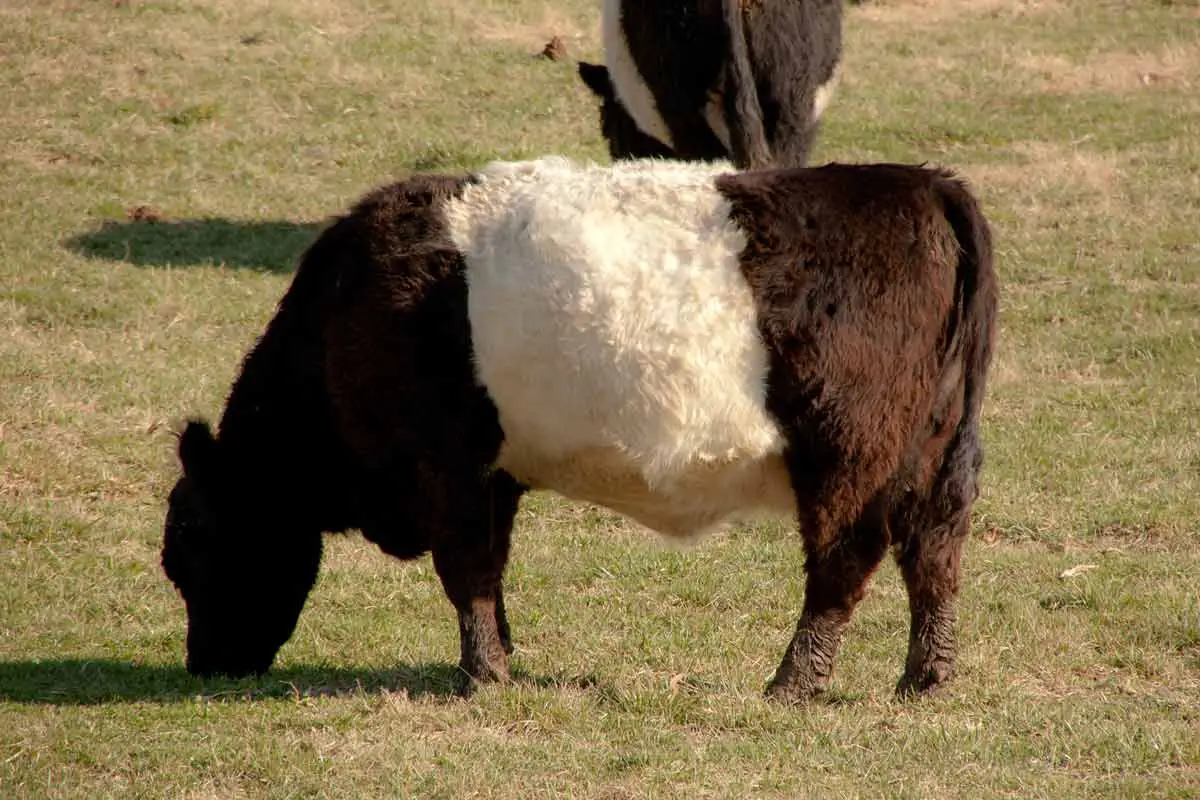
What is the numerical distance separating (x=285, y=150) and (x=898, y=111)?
5656 mm

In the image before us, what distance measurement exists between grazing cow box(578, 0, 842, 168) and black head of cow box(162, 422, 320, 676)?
13.8ft

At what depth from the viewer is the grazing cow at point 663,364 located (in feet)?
16.9

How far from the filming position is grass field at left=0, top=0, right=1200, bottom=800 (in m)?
4.97

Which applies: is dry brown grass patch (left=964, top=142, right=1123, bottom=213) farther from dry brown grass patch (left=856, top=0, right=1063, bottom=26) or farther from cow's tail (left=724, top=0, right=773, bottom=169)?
dry brown grass patch (left=856, top=0, right=1063, bottom=26)

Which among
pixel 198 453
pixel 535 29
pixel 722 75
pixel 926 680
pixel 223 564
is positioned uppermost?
pixel 722 75

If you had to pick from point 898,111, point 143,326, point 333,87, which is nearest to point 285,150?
point 333,87

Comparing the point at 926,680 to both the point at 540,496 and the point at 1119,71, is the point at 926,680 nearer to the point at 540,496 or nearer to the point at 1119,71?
the point at 540,496

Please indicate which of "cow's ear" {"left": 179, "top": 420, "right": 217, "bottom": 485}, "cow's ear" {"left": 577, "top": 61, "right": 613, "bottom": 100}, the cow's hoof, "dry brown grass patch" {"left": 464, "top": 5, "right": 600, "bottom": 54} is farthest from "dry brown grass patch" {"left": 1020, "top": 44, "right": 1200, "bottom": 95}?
"cow's ear" {"left": 179, "top": 420, "right": 217, "bottom": 485}

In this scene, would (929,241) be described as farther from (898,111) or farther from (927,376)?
(898,111)

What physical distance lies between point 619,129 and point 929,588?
18.0 feet

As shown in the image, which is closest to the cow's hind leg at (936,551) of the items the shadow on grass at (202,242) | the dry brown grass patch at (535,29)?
the shadow on grass at (202,242)

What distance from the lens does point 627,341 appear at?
514cm

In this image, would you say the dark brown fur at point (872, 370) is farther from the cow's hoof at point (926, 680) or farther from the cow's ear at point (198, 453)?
the cow's ear at point (198, 453)

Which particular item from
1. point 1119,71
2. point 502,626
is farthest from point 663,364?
point 1119,71
